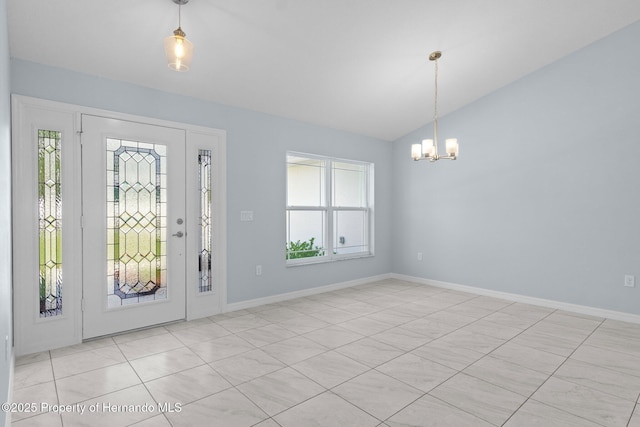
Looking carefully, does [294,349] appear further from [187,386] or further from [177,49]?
[177,49]

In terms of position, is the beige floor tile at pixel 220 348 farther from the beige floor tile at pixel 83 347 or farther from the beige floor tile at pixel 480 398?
the beige floor tile at pixel 480 398

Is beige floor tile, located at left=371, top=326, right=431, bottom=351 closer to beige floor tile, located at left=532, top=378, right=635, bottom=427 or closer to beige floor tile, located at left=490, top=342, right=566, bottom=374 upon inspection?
beige floor tile, located at left=490, top=342, right=566, bottom=374

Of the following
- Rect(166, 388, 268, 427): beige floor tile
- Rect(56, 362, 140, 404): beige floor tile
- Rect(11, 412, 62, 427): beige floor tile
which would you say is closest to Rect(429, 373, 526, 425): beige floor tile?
Rect(166, 388, 268, 427): beige floor tile

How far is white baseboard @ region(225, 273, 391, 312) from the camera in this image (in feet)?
13.8

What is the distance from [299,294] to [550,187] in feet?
11.6

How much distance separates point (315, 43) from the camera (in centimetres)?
327

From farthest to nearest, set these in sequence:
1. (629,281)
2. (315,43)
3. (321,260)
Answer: (321,260), (629,281), (315,43)

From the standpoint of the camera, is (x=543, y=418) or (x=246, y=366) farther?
(x=246, y=366)

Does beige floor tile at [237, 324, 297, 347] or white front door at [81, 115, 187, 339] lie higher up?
white front door at [81, 115, 187, 339]

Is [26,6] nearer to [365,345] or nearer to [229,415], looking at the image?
A: [229,415]

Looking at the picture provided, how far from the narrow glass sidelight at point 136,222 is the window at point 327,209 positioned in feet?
5.71

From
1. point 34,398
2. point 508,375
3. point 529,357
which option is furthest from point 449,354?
point 34,398

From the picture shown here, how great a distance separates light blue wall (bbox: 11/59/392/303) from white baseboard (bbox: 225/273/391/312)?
0.21 ft

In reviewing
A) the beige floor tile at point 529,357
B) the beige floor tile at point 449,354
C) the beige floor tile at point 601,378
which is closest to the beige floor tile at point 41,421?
the beige floor tile at point 449,354
